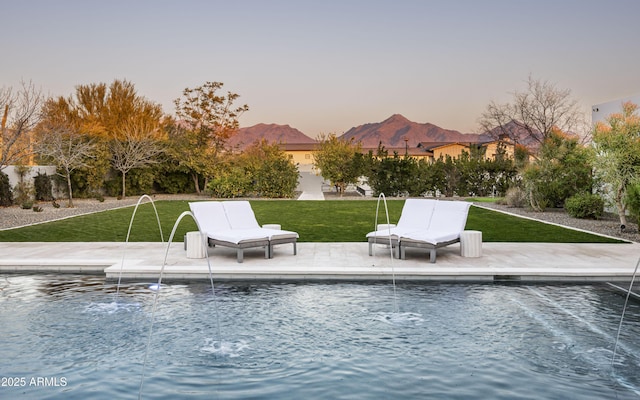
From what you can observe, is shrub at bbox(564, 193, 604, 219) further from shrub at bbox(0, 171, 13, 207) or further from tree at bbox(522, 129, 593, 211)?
shrub at bbox(0, 171, 13, 207)

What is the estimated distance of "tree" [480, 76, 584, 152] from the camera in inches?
1403

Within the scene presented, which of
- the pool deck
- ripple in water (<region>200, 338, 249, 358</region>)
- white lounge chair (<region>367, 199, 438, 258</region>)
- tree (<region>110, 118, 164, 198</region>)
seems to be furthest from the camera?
tree (<region>110, 118, 164, 198</region>)

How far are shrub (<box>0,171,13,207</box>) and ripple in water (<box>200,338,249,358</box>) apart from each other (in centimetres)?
1928

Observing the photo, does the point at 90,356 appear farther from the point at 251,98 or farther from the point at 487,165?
the point at 251,98

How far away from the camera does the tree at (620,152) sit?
40.5ft

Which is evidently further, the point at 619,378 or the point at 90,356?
the point at 90,356

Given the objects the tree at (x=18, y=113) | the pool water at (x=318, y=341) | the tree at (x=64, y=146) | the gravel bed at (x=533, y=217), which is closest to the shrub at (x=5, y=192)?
the gravel bed at (x=533, y=217)

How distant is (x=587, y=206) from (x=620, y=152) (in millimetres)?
3655

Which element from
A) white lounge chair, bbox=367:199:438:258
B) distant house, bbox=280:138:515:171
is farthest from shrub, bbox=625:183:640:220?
distant house, bbox=280:138:515:171

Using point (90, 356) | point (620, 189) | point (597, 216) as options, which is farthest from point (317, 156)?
point (90, 356)

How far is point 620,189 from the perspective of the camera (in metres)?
12.8

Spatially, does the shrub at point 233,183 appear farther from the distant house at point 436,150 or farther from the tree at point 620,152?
the tree at point 620,152

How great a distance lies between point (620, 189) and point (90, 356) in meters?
11.9

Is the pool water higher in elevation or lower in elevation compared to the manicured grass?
lower
